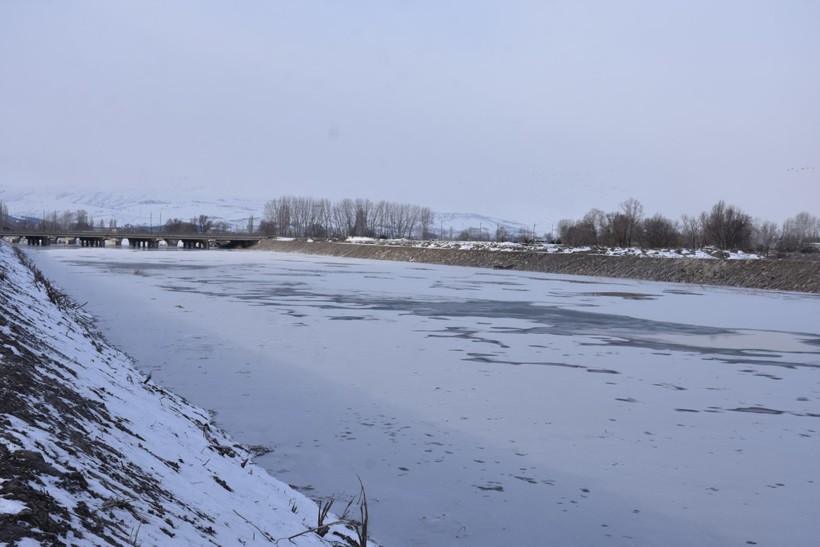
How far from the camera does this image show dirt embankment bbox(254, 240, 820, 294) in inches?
1398

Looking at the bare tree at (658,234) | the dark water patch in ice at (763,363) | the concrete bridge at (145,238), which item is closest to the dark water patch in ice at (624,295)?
the dark water patch in ice at (763,363)

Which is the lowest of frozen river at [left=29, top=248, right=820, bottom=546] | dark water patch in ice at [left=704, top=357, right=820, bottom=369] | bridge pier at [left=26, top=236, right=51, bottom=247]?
frozen river at [left=29, top=248, right=820, bottom=546]

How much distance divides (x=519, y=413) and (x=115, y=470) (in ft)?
17.7

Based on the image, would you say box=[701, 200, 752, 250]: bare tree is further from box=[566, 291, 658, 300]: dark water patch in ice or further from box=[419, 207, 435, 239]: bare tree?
box=[419, 207, 435, 239]: bare tree

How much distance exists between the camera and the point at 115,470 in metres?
4.34

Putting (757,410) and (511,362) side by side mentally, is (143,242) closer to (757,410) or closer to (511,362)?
(511,362)

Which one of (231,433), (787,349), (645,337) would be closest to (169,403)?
(231,433)

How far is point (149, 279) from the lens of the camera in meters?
30.7

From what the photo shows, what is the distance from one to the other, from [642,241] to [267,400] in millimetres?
60949

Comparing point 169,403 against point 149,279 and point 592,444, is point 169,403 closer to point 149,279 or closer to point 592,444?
point 592,444

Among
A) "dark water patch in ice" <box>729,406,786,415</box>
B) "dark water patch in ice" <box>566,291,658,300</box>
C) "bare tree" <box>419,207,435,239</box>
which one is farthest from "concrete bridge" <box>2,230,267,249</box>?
"dark water patch in ice" <box>729,406,786,415</box>

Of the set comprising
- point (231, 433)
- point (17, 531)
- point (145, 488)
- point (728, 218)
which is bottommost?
point (231, 433)

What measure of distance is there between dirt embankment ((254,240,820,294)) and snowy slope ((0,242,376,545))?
3389 cm

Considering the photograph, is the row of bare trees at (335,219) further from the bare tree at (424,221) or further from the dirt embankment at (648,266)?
the dirt embankment at (648,266)
